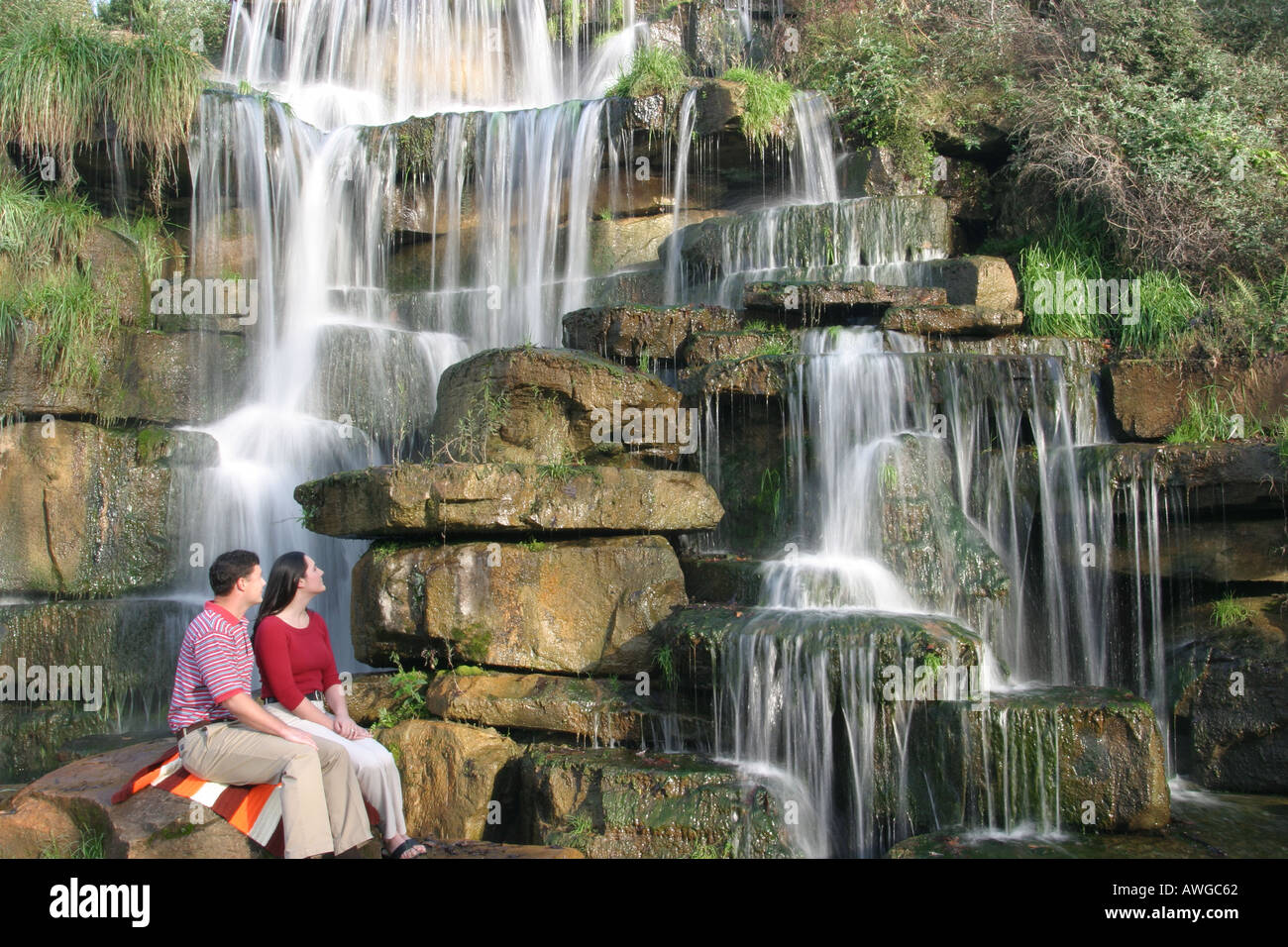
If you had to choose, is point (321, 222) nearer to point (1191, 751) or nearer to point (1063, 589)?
point (1063, 589)

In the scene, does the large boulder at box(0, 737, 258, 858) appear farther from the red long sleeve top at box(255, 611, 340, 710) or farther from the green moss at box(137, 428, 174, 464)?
the green moss at box(137, 428, 174, 464)

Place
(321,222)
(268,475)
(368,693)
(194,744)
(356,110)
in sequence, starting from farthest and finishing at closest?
(356,110) < (321,222) < (268,475) < (368,693) < (194,744)

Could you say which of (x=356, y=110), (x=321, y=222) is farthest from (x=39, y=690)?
(x=356, y=110)

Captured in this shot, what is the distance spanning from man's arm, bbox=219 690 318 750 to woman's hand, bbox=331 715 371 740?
68 centimetres

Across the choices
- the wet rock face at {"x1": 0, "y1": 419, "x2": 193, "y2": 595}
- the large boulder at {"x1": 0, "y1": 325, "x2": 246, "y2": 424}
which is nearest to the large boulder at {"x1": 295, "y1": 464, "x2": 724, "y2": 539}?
the wet rock face at {"x1": 0, "y1": 419, "x2": 193, "y2": 595}

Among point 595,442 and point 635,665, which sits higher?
point 595,442

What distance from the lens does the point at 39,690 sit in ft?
26.2

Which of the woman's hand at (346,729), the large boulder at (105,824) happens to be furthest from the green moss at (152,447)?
the woman's hand at (346,729)

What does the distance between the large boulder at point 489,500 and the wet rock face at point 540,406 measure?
0.56m

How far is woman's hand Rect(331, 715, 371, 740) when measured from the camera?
208 inches

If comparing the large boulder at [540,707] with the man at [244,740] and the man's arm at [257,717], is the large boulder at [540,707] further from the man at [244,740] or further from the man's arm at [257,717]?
the man's arm at [257,717]

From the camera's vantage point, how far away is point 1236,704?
7152 mm

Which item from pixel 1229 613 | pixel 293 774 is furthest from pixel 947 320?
pixel 293 774
